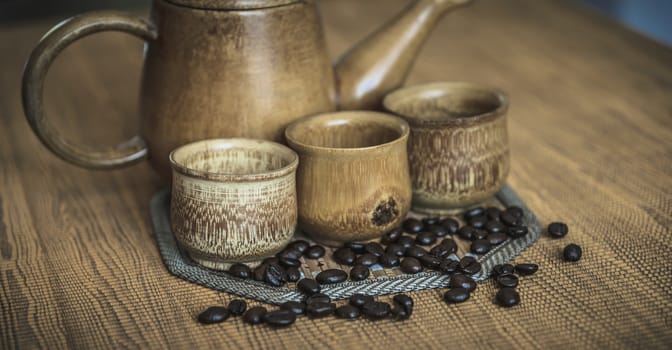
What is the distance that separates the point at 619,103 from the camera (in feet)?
4.13

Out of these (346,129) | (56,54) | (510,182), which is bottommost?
(510,182)

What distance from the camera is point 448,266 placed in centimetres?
78

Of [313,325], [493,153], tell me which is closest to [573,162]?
[493,153]

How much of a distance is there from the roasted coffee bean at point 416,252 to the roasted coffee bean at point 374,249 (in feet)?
0.09

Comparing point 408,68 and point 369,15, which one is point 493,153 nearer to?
point 408,68

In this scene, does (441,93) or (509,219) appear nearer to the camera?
(509,219)

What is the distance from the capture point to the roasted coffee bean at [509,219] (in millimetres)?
868

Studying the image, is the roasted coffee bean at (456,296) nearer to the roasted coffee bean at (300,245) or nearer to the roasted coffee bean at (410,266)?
the roasted coffee bean at (410,266)

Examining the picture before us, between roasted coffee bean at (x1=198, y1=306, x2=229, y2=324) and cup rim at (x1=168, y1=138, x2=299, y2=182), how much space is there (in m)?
0.12

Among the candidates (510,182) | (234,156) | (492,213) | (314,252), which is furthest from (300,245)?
(510,182)

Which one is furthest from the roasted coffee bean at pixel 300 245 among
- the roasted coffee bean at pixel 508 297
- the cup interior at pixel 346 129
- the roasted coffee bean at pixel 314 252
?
the roasted coffee bean at pixel 508 297

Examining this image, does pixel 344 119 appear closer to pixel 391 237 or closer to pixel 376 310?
pixel 391 237

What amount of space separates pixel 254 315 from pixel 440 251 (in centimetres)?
21

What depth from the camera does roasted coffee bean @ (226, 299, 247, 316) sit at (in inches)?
28.3
